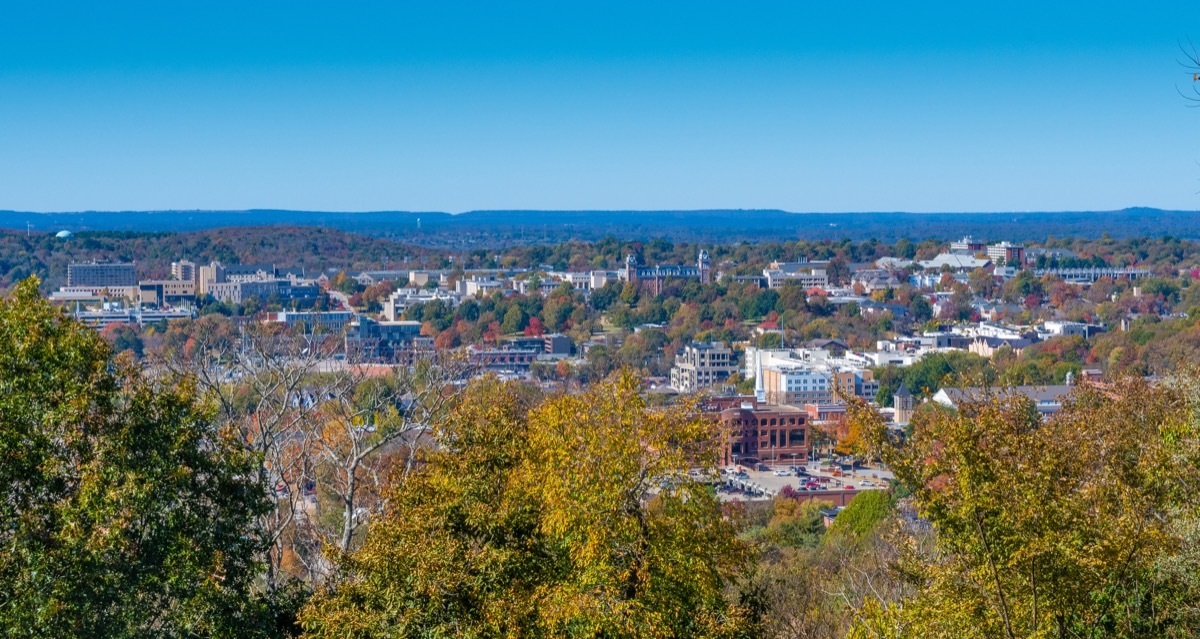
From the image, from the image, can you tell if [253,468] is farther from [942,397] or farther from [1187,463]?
[942,397]

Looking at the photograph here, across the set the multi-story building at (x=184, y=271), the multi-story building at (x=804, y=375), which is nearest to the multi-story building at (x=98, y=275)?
the multi-story building at (x=184, y=271)

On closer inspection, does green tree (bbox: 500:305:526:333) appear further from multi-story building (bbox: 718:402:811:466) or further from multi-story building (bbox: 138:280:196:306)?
multi-story building (bbox: 718:402:811:466)

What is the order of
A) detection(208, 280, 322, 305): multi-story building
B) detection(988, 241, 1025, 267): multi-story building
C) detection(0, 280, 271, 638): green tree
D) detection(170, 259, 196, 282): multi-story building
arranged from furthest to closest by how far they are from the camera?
detection(988, 241, 1025, 267): multi-story building < detection(170, 259, 196, 282): multi-story building < detection(208, 280, 322, 305): multi-story building < detection(0, 280, 271, 638): green tree

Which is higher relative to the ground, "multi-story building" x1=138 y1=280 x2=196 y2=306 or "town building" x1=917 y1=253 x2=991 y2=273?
"town building" x1=917 y1=253 x2=991 y2=273

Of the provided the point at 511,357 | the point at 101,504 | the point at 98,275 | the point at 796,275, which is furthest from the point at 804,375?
the point at 98,275

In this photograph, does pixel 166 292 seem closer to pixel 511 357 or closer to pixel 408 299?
pixel 408 299

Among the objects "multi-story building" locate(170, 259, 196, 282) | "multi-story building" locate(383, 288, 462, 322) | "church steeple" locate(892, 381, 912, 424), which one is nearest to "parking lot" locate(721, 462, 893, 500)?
"church steeple" locate(892, 381, 912, 424)
